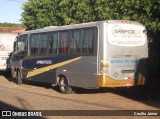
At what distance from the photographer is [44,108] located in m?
11.8

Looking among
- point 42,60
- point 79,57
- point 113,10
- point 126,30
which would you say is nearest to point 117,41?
point 126,30

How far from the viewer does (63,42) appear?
15945mm

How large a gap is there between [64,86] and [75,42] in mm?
2112

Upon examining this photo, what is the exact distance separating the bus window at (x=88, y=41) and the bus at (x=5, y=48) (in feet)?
33.1

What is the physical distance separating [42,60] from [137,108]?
267 inches

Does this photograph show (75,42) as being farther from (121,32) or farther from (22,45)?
(22,45)

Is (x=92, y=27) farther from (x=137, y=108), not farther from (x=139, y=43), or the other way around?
(x=137, y=108)

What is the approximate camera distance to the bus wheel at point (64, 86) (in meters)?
15.7

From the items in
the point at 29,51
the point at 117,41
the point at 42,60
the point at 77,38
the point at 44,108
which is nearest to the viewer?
the point at 44,108

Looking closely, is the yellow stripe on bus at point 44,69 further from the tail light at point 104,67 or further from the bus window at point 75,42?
the tail light at point 104,67

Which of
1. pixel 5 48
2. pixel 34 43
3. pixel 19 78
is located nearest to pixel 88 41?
pixel 34 43

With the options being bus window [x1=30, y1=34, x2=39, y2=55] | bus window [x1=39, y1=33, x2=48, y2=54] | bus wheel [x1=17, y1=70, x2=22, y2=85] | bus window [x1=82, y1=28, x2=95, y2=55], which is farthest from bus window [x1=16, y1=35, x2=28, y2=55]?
bus window [x1=82, y1=28, x2=95, y2=55]

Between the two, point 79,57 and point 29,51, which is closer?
point 79,57

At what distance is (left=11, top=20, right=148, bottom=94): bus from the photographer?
45.4 feet
